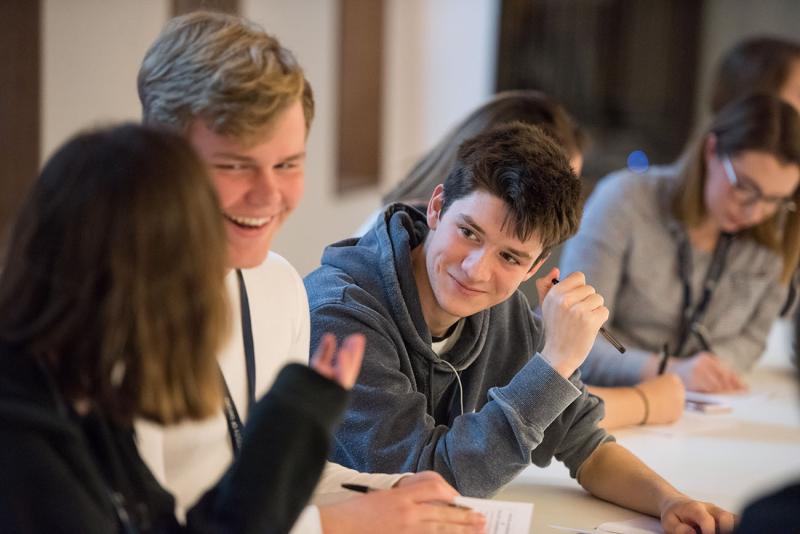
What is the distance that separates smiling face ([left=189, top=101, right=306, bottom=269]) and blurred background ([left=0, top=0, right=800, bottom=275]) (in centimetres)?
384

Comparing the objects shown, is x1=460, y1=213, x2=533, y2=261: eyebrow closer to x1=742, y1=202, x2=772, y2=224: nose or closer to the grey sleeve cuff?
the grey sleeve cuff

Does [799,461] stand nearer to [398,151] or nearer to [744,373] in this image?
[744,373]

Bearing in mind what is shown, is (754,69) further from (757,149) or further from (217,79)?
(217,79)

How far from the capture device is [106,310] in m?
1.09

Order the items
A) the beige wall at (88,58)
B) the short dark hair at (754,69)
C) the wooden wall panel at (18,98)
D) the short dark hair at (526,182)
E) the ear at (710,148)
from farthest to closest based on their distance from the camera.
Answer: the beige wall at (88,58)
the wooden wall panel at (18,98)
the short dark hair at (754,69)
the ear at (710,148)
the short dark hair at (526,182)

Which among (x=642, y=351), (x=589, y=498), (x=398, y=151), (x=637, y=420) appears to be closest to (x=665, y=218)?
(x=642, y=351)

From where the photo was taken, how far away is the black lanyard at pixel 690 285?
296 cm

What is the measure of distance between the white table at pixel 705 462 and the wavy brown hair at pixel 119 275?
845 millimetres

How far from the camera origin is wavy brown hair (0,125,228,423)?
1095 mm

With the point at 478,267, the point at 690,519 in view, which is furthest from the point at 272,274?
the point at 690,519

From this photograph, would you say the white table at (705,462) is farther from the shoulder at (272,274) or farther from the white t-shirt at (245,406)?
the shoulder at (272,274)

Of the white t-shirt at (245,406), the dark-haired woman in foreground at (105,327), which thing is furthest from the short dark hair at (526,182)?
the dark-haired woman in foreground at (105,327)

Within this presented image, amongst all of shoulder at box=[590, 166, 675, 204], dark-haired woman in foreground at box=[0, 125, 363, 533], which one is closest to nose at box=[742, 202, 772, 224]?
shoulder at box=[590, 166, 675, 204]

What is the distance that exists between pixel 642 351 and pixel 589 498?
0.97 m
